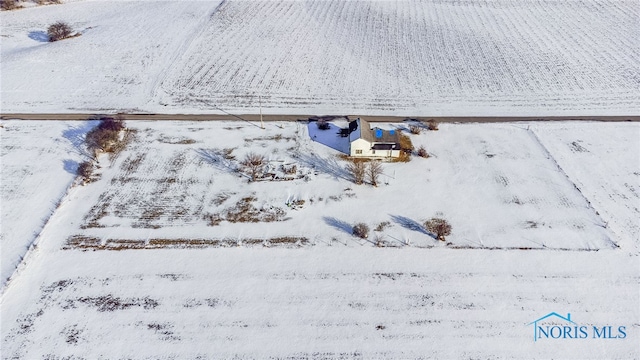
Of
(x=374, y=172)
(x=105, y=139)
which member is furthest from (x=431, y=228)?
(x=105, y=139)

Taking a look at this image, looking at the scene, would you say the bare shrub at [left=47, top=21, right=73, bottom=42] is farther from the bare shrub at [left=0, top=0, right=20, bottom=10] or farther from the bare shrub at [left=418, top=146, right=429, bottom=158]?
the bare shrub at [left=418, top=146, right=429, bottom=158]

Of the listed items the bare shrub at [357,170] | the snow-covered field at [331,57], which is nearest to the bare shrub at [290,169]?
the bare shrub at [357,170]

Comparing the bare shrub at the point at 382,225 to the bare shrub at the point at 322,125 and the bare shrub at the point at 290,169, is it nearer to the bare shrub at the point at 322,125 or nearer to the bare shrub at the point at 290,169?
the bare shrub at the point at 290,169

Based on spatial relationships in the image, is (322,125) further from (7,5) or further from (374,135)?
(7,5)

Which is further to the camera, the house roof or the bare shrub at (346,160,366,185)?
the house roof

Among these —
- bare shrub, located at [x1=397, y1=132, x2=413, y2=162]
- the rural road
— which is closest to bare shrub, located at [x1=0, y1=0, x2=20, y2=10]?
the rural road

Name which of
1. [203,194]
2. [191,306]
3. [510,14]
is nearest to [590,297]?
[191,306]

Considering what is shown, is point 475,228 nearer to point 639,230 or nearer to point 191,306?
point 639,230
